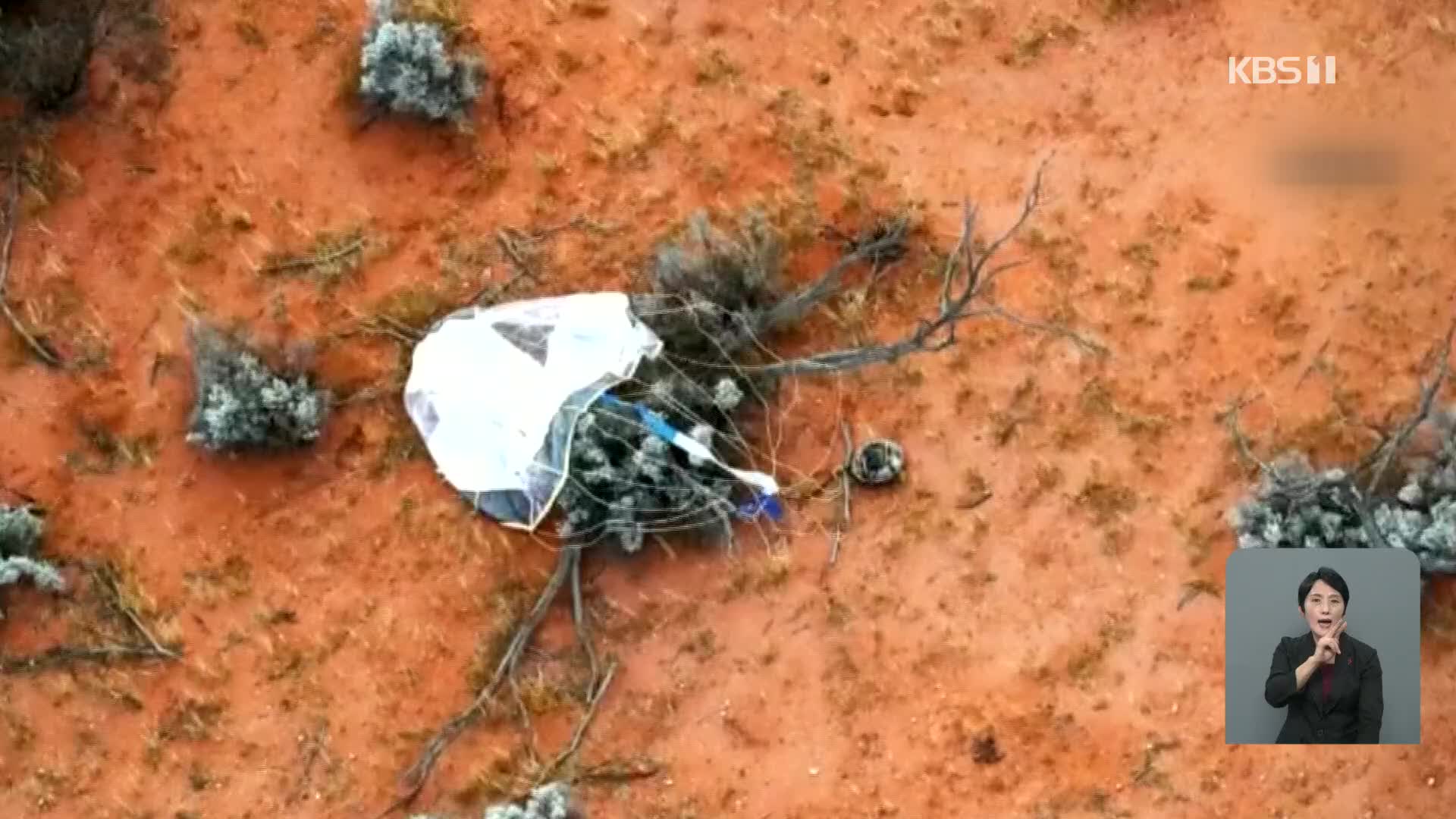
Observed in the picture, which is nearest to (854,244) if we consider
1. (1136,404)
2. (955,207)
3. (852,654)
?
(955,207)

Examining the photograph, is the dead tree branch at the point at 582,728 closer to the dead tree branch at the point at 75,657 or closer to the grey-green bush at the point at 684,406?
the grey-green bush at the point at 684,406

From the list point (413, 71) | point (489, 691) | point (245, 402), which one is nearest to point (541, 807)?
point (489, 691)

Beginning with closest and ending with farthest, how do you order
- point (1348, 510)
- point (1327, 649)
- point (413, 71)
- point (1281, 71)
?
point (1327, 649) → point (1348, 510) → point (413, 71) → point (1281, 71)

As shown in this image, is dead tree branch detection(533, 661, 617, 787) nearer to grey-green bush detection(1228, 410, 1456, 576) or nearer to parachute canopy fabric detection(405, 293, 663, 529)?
parachute canopy fabric detection(405, 293, 663, 529)

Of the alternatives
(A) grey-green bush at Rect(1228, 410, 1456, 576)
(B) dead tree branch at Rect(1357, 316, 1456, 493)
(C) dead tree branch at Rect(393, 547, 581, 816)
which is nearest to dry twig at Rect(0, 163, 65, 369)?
(C) dead tree branch at Rect(393, 547, 581, 816)

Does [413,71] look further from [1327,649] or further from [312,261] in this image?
[1327,649]

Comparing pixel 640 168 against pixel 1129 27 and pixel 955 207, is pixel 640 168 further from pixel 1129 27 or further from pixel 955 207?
pixel 1129 27
